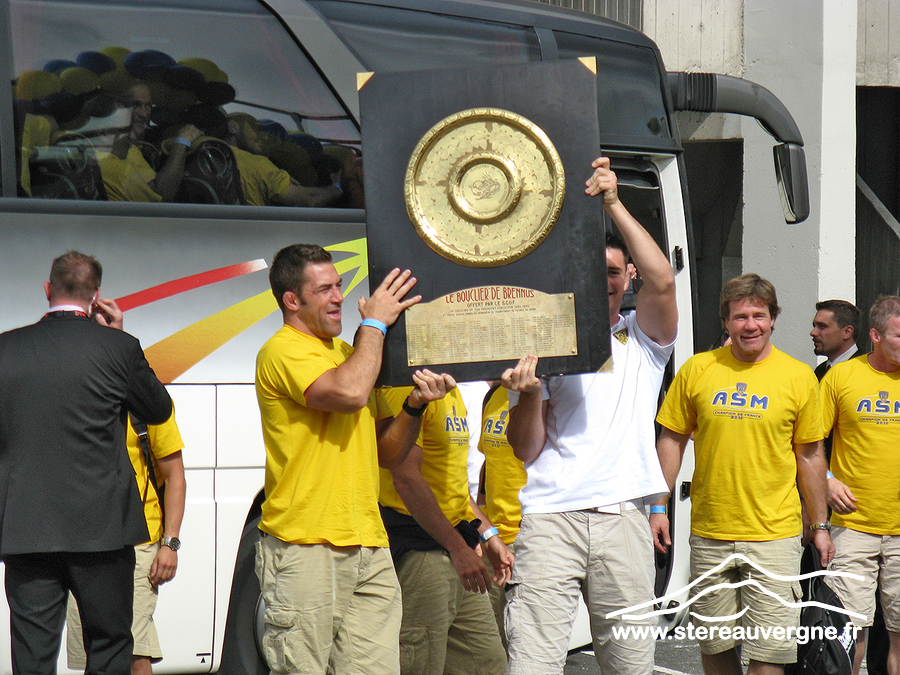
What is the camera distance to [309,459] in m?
3.37

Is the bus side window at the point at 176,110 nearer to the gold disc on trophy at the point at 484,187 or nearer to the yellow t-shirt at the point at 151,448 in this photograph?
the yellow t-shirt at the point at 151,448

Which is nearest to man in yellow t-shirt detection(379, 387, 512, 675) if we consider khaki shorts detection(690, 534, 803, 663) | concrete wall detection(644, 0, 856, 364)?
khaki shorts detection(690, 534, 803, 663)

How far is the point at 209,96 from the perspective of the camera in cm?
480

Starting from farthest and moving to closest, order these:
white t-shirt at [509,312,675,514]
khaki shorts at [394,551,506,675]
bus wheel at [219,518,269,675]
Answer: bus wheel at [219,518,269,675] < khaki shorts at [394,551,506,675] < white t-shirt at [509,312,675,514]

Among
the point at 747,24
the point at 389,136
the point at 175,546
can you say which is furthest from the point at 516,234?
the point at 747,24

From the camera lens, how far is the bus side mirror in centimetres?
614

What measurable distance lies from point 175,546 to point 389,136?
6.54 feet

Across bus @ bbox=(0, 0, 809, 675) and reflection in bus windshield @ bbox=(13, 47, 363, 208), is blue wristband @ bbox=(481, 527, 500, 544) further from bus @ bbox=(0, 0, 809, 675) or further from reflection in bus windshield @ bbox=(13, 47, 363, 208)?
reflection in bus windshield @ bbox=(13, 47, 363, 208)

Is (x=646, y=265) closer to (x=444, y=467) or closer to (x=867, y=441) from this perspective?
(x=444, y=467)

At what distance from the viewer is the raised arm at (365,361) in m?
3.21

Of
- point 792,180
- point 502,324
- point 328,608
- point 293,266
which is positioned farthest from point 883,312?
point 328,608

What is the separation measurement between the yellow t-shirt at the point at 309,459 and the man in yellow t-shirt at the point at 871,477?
2.55 meters

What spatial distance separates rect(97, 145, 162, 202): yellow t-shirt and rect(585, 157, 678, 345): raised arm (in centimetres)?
227

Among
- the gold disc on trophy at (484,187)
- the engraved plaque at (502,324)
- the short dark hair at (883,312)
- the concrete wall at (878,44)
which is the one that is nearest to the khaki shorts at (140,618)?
the engraved plaque at (502,324)
